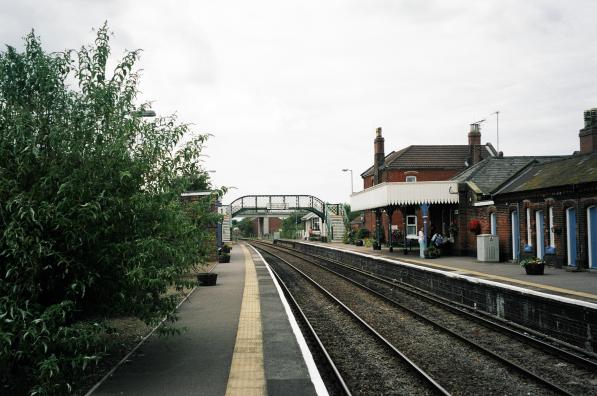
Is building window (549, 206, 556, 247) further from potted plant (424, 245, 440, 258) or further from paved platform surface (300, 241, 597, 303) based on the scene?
potted plant (424, 245, 440, 258)

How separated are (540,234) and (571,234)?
2.18 meters

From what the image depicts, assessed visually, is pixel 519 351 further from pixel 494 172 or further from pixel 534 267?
pixel 494 172

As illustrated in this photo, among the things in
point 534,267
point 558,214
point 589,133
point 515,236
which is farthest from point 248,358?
point 589,133

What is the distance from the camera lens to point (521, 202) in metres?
22.5

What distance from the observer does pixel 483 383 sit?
25.1 feet

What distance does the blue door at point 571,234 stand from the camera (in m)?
18.7

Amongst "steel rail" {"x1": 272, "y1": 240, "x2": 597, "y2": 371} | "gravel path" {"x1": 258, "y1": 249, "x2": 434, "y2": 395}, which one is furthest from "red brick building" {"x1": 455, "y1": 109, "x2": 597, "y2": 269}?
"gravel path" {"x1": 258, "y1": 249, "x2": 434, "y2": 395}

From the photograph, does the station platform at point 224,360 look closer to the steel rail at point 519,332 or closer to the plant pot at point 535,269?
the steel rail at point 519,332

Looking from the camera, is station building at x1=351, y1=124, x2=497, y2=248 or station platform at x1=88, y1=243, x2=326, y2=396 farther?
station building at x1=351, y1=124, x2=497, y2=248

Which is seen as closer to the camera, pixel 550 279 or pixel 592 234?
pixel 550 279

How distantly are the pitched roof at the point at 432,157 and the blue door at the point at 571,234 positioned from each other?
2624cm

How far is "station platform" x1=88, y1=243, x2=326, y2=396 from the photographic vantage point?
6863 mm

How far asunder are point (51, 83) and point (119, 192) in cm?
192

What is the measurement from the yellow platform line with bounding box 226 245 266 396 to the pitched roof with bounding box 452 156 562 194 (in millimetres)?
17413
